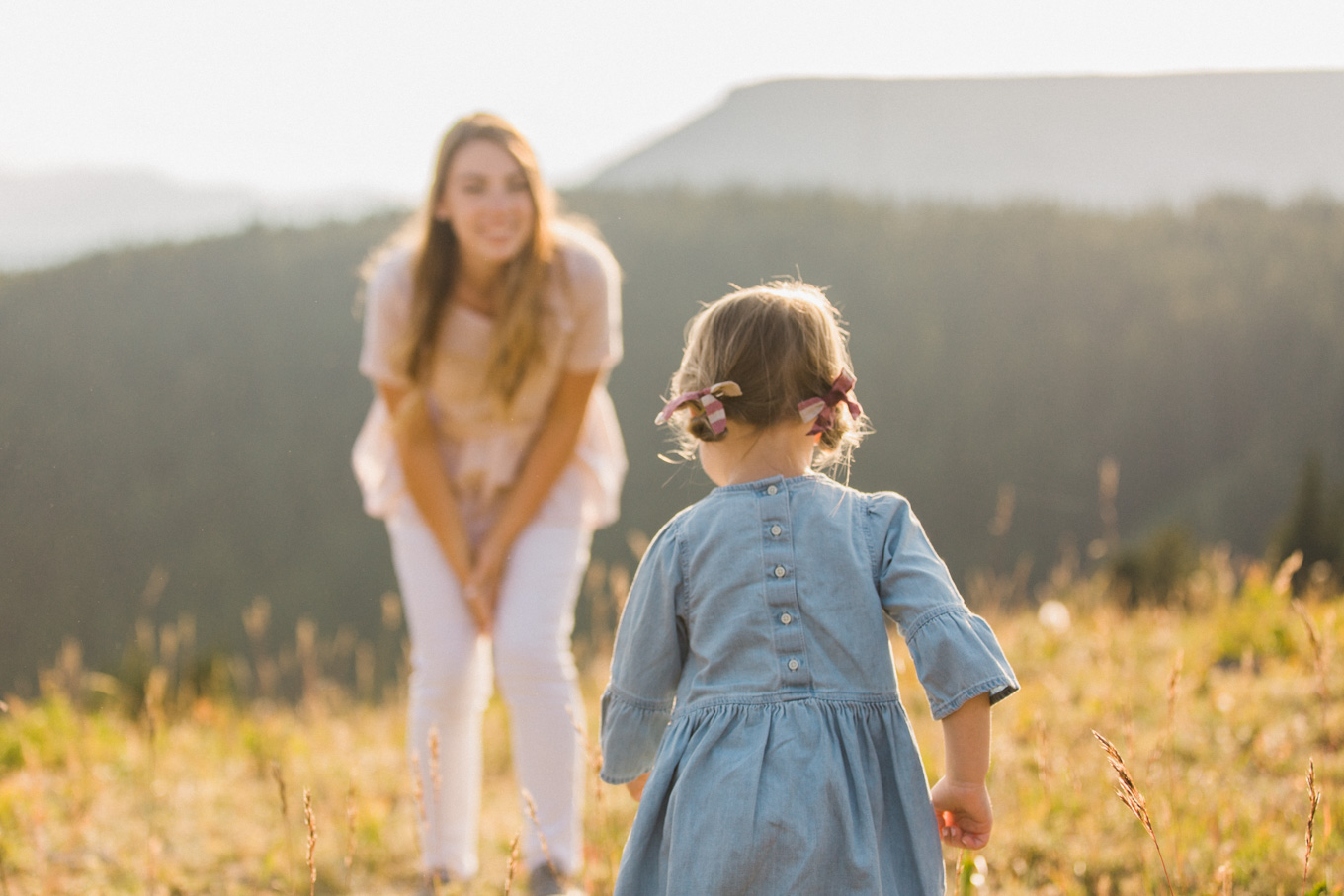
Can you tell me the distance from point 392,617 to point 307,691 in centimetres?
65

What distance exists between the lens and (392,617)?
3.54 m

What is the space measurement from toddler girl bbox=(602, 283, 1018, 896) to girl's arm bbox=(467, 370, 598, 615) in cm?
102

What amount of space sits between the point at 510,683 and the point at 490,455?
61 cm

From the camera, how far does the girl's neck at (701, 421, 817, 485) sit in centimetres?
150

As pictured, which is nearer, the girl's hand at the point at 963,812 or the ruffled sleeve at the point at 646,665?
the girl's hand at the point at 963,812

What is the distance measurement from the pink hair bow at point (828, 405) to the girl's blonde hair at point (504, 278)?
1.23 m

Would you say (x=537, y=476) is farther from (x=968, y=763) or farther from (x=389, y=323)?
(x=968, y=763)

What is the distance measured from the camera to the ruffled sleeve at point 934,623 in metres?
1.32

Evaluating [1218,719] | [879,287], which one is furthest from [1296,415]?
[1218,719]

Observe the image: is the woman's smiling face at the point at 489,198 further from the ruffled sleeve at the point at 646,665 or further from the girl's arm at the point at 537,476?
the ruffled sleeve at the point at 646,665

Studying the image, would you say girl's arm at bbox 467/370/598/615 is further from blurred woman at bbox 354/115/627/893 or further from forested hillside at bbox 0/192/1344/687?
forested hillside at bbox 0/192/1344/687

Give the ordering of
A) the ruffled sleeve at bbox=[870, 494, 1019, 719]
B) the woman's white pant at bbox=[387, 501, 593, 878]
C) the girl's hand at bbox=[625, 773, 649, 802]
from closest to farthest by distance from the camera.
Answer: the ruffled sleeve at bbox=[870, 494, 1019, 719] → the girl's hand at bbox=[625, 773, 649, 802] → the woman's white pant at bbox=[387, 501, 593, 878]

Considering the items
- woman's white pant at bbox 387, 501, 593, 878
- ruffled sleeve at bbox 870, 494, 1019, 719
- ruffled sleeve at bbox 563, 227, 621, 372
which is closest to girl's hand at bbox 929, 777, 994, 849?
ruffled sleeve at bbox 870, 494, 1019, 719

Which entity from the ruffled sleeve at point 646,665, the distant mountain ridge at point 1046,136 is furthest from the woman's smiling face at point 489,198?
the distant mountain ridge at point 1046,136
